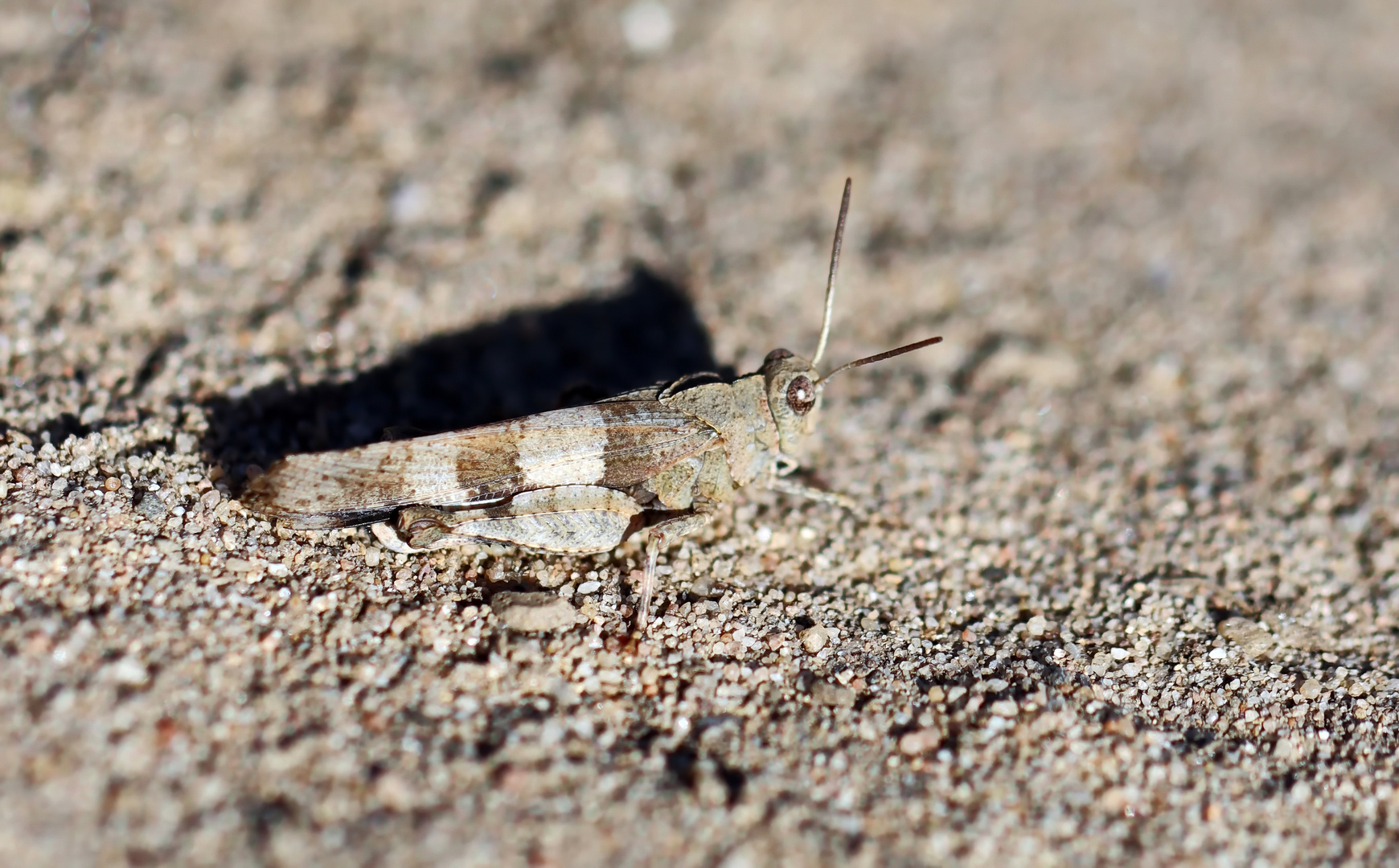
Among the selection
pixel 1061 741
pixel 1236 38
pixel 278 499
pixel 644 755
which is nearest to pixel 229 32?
pixel 278 499

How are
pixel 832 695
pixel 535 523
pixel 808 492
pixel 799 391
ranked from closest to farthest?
pixel 832 695
pixel 535 523
pixel 799 391
pixel 808 492

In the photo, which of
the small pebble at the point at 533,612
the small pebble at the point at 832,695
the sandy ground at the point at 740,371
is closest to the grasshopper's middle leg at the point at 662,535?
the sandy ground at the point at 740,371

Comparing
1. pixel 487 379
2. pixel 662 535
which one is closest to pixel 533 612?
pixel 662 535

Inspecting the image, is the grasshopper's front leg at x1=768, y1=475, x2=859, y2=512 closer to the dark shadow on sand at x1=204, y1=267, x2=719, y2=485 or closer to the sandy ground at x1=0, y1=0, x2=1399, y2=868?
the sandy ground at x1=0, y1=0, x2=1399, y2=868

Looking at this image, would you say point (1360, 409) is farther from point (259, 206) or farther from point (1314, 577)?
point (259, 206)

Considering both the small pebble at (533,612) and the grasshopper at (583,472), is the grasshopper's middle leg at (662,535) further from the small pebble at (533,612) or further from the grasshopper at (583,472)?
the small pebble at (533,612)

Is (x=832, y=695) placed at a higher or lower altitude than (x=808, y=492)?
lower

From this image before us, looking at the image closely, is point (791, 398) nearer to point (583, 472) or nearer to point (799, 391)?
point (799, 391)
